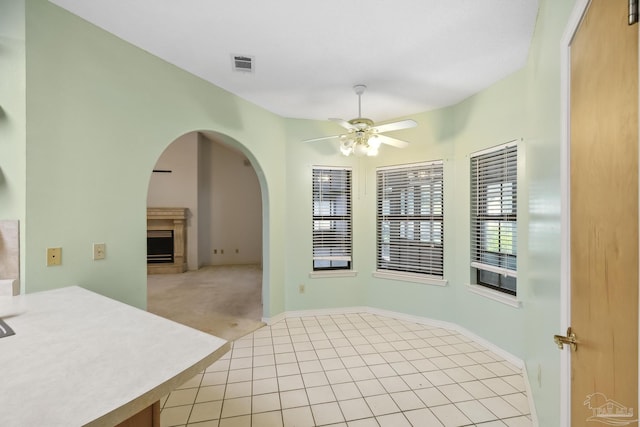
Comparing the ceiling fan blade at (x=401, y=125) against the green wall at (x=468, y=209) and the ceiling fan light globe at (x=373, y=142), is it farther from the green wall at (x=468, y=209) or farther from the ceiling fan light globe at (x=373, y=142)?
the green wall at (x=468, y=209)

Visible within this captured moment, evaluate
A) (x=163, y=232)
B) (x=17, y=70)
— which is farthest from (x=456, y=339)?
(x=163, y=232)

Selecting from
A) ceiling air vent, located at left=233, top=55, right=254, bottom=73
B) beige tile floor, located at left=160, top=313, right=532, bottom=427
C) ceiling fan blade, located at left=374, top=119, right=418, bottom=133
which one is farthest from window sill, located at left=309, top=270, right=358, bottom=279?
ceiling air vent, located at left=233, top=55, right=254, bottom=73

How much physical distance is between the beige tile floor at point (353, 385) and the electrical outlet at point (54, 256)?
123 cm

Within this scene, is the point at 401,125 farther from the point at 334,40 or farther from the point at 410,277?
the point at 410,277

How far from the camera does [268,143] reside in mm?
3801

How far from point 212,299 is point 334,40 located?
4.15 m

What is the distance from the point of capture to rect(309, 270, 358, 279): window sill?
413 cm

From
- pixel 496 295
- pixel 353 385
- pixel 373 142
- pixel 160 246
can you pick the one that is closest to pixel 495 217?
pixel 496 295

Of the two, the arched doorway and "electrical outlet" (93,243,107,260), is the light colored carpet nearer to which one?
the arched doorway

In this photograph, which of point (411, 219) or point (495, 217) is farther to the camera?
point (411, 219)

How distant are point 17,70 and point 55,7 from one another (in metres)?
0.49

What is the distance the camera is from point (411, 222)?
13.0 feet

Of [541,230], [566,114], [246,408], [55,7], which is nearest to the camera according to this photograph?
[566,114]

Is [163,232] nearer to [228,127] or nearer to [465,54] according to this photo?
[228,127]
